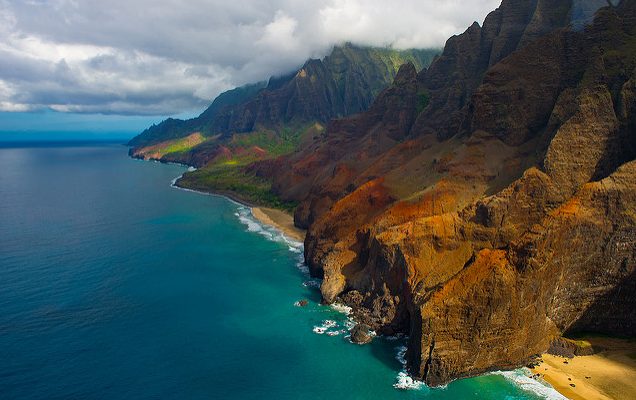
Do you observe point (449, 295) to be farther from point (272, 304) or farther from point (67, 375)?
point (67, 375)

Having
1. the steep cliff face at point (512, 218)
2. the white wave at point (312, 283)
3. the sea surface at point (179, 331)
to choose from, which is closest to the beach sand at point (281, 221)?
the sea surface at point (179, 331)

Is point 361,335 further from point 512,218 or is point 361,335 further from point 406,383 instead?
point 512,218

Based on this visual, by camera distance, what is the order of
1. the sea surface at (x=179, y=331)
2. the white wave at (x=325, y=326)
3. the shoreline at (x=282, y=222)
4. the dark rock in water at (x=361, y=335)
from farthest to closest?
the shoreline at (x=282, y=222) → the white wave at (x=325, y=326) → the dark rock in water at (x=361, y=335) → the sea surface at (x=179, y=331)

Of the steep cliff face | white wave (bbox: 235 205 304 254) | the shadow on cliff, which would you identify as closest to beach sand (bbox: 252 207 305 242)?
white wave (bbox: 235 205 304 254)

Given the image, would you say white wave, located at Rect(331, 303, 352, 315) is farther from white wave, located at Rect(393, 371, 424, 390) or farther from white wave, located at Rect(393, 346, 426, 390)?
white wave, located at Rect(393, 371, 424, 390)

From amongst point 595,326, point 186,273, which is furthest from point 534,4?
point 186,273

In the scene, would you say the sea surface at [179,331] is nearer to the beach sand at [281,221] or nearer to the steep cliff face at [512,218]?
the steep cliff face at [512,218]
